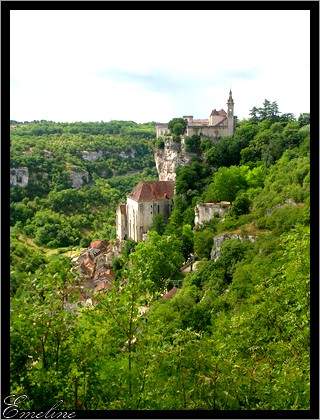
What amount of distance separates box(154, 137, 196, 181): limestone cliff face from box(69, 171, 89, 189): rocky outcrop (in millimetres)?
24892

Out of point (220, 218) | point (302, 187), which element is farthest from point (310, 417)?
point (220, 218)

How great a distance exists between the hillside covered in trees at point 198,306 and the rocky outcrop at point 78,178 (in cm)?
1685

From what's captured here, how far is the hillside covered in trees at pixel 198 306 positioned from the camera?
18.0 feet

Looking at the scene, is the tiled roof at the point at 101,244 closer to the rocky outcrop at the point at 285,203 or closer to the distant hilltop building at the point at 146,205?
the distant hilltop building at the point at 146,205

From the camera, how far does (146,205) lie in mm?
36562

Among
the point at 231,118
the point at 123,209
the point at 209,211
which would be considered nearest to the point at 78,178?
the point at 123,209

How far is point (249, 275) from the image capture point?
686 inches

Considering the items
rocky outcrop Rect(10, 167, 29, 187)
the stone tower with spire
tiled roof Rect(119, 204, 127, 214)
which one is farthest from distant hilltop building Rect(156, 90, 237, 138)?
rocky outcrop Rect(10, 167, 29, 187)

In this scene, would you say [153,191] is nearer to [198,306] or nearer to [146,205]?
[146,205]

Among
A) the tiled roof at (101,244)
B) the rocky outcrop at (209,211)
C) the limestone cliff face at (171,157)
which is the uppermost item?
the limestone cliff face at (171,157)

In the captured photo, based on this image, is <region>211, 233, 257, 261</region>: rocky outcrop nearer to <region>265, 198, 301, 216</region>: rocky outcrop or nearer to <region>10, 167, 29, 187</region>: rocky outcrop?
<region>265, 198, 301, 216</region>: rocky outcrop

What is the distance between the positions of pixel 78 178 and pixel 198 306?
173 feet

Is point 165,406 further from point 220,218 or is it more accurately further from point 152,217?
point 152,217

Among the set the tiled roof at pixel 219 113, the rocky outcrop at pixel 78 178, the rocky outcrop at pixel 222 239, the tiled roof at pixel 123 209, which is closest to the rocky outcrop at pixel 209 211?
the rocky outcrop at pixel 222 239
